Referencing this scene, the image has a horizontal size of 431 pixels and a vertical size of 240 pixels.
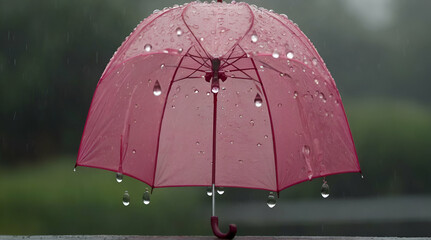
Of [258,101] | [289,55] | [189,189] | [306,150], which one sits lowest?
[306,150]

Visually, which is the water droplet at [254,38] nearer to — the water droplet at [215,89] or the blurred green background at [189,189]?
the water droplet at [215,89]

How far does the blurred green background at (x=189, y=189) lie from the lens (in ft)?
32.7

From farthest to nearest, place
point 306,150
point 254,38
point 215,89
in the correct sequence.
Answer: point 306,150, point 215,89, point 254,38

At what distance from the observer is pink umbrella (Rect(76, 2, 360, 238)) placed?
217 cm

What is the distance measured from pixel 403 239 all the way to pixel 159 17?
5.09 ft

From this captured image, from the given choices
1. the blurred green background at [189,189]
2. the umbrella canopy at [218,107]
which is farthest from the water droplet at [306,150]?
the blurred green background at [189,189]

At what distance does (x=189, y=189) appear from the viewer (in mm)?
11633

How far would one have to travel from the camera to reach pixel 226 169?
2.60m

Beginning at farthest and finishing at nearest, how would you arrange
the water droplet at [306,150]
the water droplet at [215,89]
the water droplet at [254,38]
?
the water droplet at [306,150] → the water droplet at [215,89] → the water droplet at [254,38]

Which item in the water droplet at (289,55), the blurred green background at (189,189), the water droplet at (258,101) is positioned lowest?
the water droplet at (258,101)

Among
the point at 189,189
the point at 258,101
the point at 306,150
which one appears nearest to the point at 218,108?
the point at 258,101

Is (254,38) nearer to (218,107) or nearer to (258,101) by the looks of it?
(258,101)

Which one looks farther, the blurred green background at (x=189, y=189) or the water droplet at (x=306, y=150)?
the blurred green background at (x=189, y=189)

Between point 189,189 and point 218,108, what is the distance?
9137 millimetres
